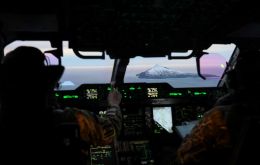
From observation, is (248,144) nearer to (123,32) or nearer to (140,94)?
(123,32)

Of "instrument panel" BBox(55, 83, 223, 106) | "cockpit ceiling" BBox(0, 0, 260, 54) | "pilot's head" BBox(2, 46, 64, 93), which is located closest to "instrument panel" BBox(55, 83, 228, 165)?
"instrument panel" BBox(55, 83, 223, 106)

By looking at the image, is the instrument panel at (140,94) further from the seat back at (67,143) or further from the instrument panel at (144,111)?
the seat back at (67,143)

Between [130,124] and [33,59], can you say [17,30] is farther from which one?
[130,124]

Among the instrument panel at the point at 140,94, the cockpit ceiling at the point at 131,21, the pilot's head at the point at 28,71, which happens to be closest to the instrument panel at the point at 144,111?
the instrument panel at the point at 140,94

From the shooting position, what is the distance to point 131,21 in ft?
7.91

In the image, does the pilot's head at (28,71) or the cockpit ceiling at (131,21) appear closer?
the pilot's head at (28,71)

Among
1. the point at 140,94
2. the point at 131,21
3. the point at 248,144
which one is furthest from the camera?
the point at 140,94

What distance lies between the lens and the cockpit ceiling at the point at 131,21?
7.28ft

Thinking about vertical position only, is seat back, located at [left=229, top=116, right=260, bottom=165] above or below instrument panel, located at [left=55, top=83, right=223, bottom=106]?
Answer: below

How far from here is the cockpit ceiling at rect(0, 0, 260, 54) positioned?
2219 millimetres

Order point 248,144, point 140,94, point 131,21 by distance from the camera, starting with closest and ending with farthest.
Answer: point 248,144, point 131,21, point 140,94

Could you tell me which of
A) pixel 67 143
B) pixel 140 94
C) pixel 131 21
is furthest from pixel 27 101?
pixel 140 94

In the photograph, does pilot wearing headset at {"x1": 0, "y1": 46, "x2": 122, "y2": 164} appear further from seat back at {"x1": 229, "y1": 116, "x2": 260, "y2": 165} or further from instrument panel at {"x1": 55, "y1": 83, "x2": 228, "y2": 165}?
instrument panel at {"x1": 55, "y1": 83, "x2": 228, "y2": 165}

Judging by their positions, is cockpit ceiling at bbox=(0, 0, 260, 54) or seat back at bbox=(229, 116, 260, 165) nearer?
seat back at bbox=(229, 116, 260, 165)
